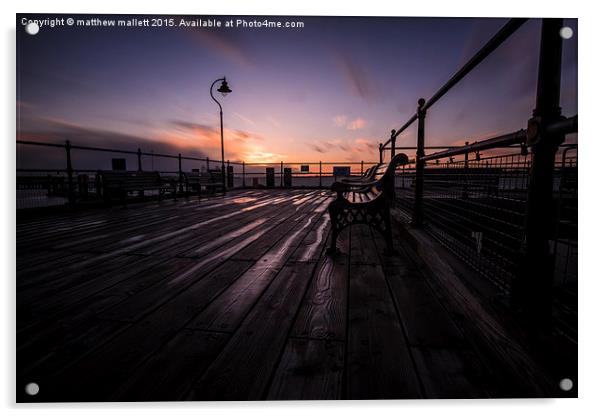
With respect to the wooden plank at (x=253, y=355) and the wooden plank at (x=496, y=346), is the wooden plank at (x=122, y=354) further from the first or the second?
the wooden plank at (x=496, y=346)

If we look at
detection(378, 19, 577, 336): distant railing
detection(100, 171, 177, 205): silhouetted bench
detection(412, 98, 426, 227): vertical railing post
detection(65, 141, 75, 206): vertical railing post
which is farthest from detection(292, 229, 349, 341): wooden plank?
detection(100, 171, 177, 205): silhouetted bench

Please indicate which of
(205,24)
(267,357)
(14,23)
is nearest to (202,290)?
(267,357)

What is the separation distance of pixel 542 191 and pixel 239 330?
1285 millimetres

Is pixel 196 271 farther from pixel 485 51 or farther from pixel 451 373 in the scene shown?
pixel 485 51

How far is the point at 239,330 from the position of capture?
43.3 inches

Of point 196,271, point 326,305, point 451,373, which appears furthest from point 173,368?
point 196,271

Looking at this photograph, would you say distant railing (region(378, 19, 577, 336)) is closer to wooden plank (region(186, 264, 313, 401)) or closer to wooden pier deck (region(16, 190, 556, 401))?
wooden pier deck (region(16, 190, 556, 401))

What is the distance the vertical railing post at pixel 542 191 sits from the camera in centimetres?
89

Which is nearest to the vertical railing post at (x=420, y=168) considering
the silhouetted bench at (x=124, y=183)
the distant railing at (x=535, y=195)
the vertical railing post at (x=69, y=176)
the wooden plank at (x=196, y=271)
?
the distant railing at (x=535, y=195)

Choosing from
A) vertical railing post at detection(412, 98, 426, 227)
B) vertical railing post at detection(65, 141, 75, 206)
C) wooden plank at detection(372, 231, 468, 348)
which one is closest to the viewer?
wooden plank at detection(372, 231, 468, 348)

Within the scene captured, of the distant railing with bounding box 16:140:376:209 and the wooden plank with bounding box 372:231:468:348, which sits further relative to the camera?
the distant railing with bounding box 16:140:376:209

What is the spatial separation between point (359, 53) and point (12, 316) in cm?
227

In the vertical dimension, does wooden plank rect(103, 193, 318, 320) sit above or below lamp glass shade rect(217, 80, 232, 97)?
below

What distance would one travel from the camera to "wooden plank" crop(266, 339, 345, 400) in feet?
2.63
